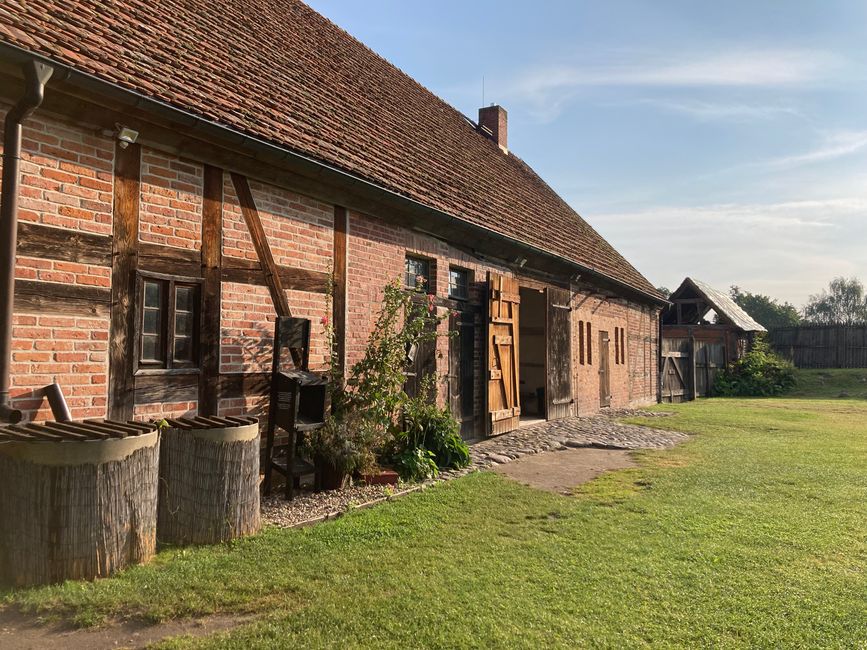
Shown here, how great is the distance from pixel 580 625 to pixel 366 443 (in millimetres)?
3115

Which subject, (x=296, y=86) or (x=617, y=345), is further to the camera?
(x=617, y=345)

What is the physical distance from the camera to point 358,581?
3379mm

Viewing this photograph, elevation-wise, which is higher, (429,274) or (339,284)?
(429,274)

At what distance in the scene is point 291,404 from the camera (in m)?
5.09

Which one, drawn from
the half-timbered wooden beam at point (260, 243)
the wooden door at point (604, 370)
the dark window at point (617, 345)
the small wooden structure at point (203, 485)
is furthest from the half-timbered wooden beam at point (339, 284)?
the dark window at point (617, 345)

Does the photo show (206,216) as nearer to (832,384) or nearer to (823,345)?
(832,384)

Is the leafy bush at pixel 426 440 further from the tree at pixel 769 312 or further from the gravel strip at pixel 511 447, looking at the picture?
the tree at pixel 769 312

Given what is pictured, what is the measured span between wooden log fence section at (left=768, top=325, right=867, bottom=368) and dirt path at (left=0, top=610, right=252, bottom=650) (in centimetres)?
2791

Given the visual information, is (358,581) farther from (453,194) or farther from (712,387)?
(712,387)

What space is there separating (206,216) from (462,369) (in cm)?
459

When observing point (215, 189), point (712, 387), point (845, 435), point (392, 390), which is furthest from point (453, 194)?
point (712, 387)

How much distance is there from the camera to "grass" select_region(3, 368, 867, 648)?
2.83 meters

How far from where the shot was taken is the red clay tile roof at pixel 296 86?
15.2ft

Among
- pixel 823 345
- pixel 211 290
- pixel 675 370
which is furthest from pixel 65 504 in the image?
pixel 823 345
